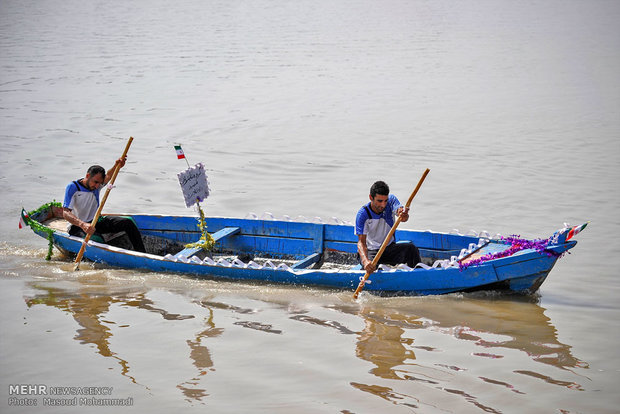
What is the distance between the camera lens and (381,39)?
96.3 ft

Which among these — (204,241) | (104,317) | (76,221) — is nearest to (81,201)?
(76,221)

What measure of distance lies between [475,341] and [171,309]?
319 centimetres

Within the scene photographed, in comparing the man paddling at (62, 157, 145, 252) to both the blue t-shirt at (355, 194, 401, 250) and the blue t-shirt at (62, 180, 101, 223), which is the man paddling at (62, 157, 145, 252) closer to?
the blue t-shirt at (62, 180, 101, 223)

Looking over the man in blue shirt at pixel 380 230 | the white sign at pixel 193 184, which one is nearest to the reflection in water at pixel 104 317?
the white sign at pixel 193 184

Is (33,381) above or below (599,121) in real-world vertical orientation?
below

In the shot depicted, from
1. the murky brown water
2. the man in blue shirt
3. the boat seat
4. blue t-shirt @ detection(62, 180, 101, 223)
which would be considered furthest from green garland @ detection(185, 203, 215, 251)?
the man in blue shirt

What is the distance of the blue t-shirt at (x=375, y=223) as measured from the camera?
27.3ft

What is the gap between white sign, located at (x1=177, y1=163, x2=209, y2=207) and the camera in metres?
9.09

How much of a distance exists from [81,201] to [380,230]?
3.78 meters

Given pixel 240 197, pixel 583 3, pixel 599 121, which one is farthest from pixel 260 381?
pixel 583 3

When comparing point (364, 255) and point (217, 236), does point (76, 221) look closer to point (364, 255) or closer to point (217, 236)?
point (217, 236)

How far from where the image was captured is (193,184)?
363 inches

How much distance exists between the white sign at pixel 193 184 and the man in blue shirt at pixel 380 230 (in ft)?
6.96

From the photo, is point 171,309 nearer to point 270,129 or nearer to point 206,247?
point 206,247
